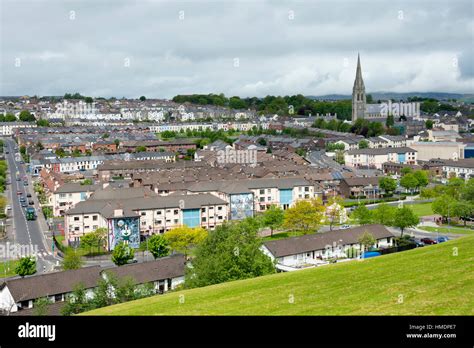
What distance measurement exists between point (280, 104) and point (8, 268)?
367 feet

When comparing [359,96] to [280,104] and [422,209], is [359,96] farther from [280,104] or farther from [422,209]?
[422,209]

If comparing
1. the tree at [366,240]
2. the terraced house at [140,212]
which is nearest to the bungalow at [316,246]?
the tree at [366,240]

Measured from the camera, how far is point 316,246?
82.8 feet

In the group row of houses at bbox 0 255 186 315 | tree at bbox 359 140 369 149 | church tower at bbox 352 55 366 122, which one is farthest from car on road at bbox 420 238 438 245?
church tower at bbox 352 55 366 122

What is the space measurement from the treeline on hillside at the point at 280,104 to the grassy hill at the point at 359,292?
334 feet

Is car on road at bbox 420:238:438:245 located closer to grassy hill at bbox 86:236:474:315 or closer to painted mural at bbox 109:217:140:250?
painted mural at bbox 109:217:140:250

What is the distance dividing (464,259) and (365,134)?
75233 mm

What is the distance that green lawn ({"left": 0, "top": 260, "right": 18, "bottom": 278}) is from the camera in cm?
2284

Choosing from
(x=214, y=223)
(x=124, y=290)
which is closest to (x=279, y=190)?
(x=214, y=223)

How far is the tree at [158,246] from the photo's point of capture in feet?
80.8

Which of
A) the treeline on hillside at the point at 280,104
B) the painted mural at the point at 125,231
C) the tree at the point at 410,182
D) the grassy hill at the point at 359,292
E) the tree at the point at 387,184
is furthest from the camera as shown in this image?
the treeline on hillside at the point at 280,104

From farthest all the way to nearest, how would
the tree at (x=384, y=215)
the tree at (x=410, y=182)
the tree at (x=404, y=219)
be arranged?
the tree at (x=410, y=182)
the tree at (x=384, y=215)
the tree at (x=404, y=219)

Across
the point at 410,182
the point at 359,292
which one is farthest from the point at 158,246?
the point at 410,182

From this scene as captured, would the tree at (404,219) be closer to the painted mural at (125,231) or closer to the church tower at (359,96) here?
the painted mural at (125,231)
